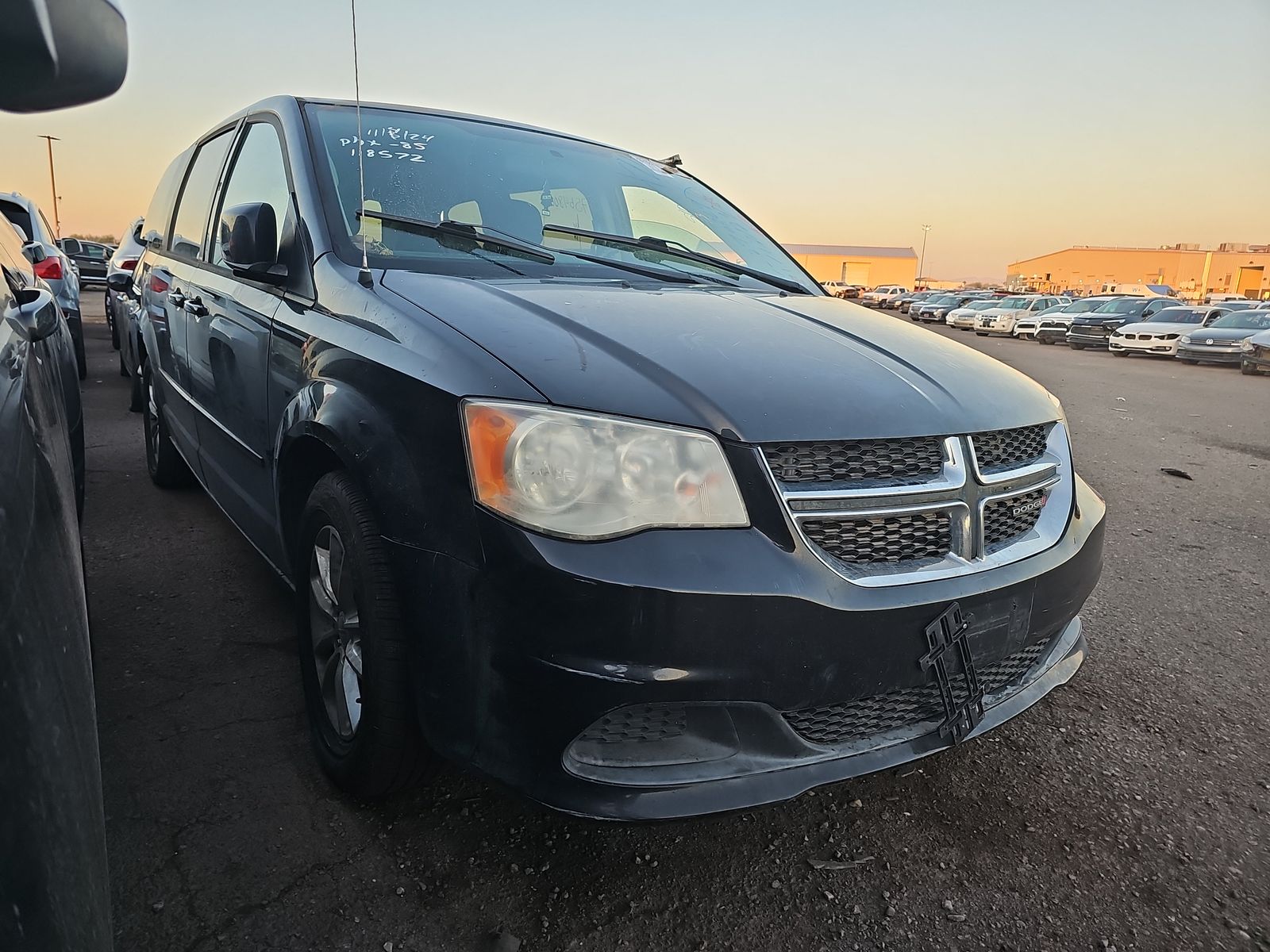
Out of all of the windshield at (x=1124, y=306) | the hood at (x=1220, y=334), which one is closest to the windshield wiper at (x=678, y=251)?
the hood at (x=1220, y=334)

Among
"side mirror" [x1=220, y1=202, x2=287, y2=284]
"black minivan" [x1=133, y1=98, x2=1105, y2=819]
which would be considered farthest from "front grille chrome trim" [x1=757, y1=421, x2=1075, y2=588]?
"side mirror" [x1=220, y1=202, x2=287, y2=284]

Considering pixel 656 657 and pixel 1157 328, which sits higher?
pixel 656 657

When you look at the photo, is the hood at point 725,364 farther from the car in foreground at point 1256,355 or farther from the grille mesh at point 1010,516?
the car in foreground at point 1256,355

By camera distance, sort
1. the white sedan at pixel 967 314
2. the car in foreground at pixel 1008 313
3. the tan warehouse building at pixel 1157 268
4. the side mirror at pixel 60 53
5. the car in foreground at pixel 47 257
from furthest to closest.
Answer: the tan warehouse building at pixel 1157 268 → the white sedan at pixel 967 314 → the car in foreground at pixel 1008 313 → the car in foreground at pixel 47 257 → the side mirror at pixel 60 53

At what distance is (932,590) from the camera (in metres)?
1.63

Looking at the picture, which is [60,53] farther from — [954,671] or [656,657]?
[954,671]

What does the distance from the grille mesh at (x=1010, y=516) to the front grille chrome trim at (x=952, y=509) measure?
11mm

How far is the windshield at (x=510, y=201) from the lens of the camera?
226 centimetres

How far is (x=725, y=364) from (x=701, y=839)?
1109mm

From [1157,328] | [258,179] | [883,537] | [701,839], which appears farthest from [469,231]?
→ [1157,328]

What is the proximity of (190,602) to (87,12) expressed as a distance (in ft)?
9.13

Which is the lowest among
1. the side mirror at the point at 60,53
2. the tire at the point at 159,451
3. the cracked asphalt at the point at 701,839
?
the cracked asphalt at the point at 701,839

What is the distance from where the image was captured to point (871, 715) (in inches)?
66.6

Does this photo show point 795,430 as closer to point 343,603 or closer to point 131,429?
point 343,603
